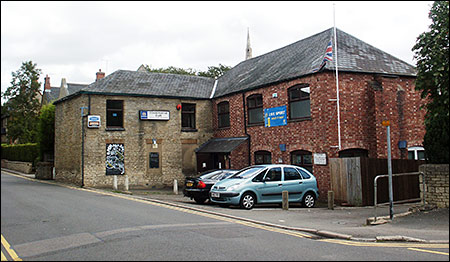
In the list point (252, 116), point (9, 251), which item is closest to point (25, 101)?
point (252, 116)

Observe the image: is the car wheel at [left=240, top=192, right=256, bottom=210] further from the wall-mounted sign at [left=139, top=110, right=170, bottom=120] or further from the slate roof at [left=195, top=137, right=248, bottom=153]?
the wall-mounted sign at [left=139, top=110, right=170, bottom=120]

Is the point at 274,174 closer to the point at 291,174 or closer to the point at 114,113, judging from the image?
the point at 291,174

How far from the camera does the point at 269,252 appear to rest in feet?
23.6

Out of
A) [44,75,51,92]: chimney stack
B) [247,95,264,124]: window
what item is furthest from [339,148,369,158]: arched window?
[44,75,51,92]: chimney stack

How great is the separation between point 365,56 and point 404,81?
2.24 metres

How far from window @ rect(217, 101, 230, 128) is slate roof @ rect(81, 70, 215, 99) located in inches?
53.6

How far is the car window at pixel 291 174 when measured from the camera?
1539cm

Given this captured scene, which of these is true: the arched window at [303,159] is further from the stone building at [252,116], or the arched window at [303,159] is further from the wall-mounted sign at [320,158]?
the wall-mounted sign at [320,158]

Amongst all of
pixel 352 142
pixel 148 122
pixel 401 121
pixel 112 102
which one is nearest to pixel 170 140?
pixel 148 122

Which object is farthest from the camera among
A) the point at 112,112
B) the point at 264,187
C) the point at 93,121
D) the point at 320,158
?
the point at 112,112

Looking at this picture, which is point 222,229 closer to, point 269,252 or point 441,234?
point 269,252

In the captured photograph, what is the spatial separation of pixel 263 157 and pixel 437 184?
37.6 ft

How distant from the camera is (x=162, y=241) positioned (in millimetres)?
8047

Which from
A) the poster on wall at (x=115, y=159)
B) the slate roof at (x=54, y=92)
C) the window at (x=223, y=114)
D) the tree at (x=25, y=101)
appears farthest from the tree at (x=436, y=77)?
the slate roof at (x=54, y=92)
